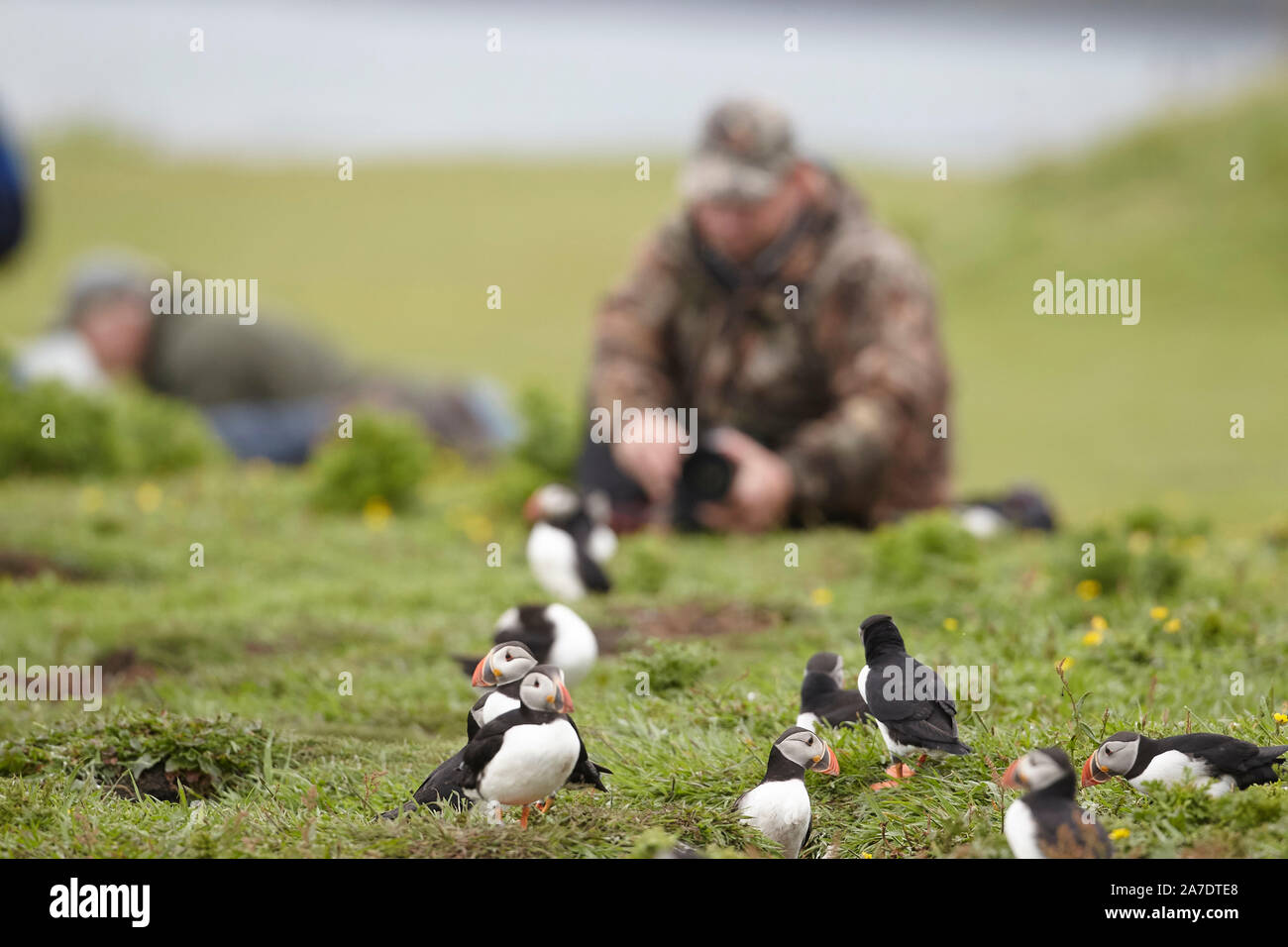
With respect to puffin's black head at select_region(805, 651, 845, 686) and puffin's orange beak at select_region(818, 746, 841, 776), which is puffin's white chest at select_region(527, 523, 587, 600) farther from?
puffin's orange beak at select_region(818, 746, 841, 776)

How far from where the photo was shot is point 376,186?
37531 millimetres

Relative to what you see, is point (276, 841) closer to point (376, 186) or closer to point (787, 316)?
point (787, 316)

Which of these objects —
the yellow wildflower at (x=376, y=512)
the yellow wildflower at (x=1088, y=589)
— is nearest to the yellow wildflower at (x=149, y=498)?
the yellow wildflower at (x=376, y=512)

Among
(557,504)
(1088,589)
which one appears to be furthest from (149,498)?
(1088,589)

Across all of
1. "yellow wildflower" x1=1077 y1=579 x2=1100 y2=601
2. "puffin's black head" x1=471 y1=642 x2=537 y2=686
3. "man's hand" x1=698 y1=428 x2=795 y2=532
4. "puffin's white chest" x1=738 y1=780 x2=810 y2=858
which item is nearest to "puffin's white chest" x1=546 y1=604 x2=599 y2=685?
"puffin's black head" x1=471 y1=642 x2=537 y2=686

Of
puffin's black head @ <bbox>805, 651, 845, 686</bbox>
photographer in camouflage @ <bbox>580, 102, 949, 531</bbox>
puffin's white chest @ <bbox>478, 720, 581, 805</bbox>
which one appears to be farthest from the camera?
photographer in camouflage @ <bbox>580, 102, 949, 531</bbox>

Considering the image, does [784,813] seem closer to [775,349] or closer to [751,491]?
[751,491]

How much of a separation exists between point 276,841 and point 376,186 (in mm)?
35338

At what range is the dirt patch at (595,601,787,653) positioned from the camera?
674 cm

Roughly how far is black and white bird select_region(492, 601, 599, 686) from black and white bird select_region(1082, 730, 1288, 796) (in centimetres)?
229

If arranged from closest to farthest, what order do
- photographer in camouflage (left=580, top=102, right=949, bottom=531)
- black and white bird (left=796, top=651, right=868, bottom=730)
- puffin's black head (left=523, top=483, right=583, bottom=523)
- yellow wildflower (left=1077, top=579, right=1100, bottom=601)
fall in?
black and white bird (left=796, top=651, right=868, bottom=730) → yellow wildflower (left=1077, top=579, right=1100, bottom=601) → puffin's black head (left=523, top=483, right=583, bottom=523) → photographer in camouflage (left=580, top=102, right=949, bottom=531)

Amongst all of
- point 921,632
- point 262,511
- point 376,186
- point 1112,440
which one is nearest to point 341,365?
point 262,511

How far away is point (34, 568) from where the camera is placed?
821 centimetres

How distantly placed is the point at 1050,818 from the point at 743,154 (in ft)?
22.9
